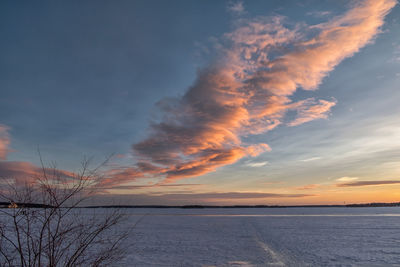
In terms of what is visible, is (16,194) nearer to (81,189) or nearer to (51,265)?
(81,189)

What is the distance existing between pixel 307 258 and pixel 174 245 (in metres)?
8.85

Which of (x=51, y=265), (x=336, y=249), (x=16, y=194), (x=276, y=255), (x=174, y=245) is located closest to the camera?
(x=51, y=265)

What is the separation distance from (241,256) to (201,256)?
2.24 meters

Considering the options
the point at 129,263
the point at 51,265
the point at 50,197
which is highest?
the point at 50,197

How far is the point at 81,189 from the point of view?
4203 mm

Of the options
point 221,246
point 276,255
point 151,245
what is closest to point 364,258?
point 276,255

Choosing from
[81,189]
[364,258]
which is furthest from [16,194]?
[364,258]

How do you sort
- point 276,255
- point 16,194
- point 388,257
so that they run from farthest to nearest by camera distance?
1. point 276,255
2. point 388,257
3. point 16,194

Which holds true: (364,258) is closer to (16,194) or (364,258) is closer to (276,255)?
(276,255)

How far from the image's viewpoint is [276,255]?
1672 cm

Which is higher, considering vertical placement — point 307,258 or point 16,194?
point 16,194

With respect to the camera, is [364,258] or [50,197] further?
[364,258]

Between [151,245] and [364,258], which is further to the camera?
[151,245]

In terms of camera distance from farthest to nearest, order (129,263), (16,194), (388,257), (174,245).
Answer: (174,245), (388,257), (129,263), (16,194)
